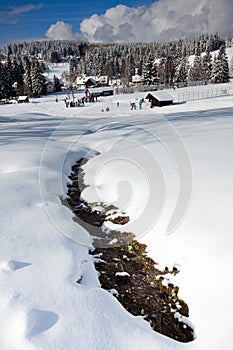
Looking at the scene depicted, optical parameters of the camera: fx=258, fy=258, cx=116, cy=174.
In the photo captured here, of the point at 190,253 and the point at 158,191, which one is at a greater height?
the point at 158,191

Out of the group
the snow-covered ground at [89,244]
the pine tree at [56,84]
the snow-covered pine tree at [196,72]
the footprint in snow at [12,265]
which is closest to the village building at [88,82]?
the pine tree at [56,84]

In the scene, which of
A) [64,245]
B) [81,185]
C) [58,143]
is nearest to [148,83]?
[58,143]

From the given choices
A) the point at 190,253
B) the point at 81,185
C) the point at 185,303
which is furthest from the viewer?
the point at 81,185

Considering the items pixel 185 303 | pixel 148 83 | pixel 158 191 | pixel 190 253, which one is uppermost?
pixel 148 83

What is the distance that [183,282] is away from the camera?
157 inches

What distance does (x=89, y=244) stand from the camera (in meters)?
5.14

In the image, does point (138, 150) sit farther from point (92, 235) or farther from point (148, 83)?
point (148, 83)

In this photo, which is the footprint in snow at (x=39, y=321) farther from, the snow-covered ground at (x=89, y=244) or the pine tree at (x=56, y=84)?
the pine tree at (x=56, y=84)

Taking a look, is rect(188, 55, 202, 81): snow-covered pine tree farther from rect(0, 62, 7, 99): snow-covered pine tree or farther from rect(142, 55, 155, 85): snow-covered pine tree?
rect(0, 62, 7, 99): snow-covered pine tree

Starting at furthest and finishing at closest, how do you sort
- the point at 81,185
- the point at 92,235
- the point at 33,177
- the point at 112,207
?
the point at 81,185
the point at 33,177
the point at 112,207
the point at 92,235

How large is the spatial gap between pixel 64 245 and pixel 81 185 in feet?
11.8

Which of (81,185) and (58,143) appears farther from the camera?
(58,143)

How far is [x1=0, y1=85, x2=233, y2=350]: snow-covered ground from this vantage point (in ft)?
9.89

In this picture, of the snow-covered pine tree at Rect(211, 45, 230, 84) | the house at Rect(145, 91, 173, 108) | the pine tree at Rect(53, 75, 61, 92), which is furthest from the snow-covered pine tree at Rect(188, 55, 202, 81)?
the house at Rect(145, 91, 173, 108)
